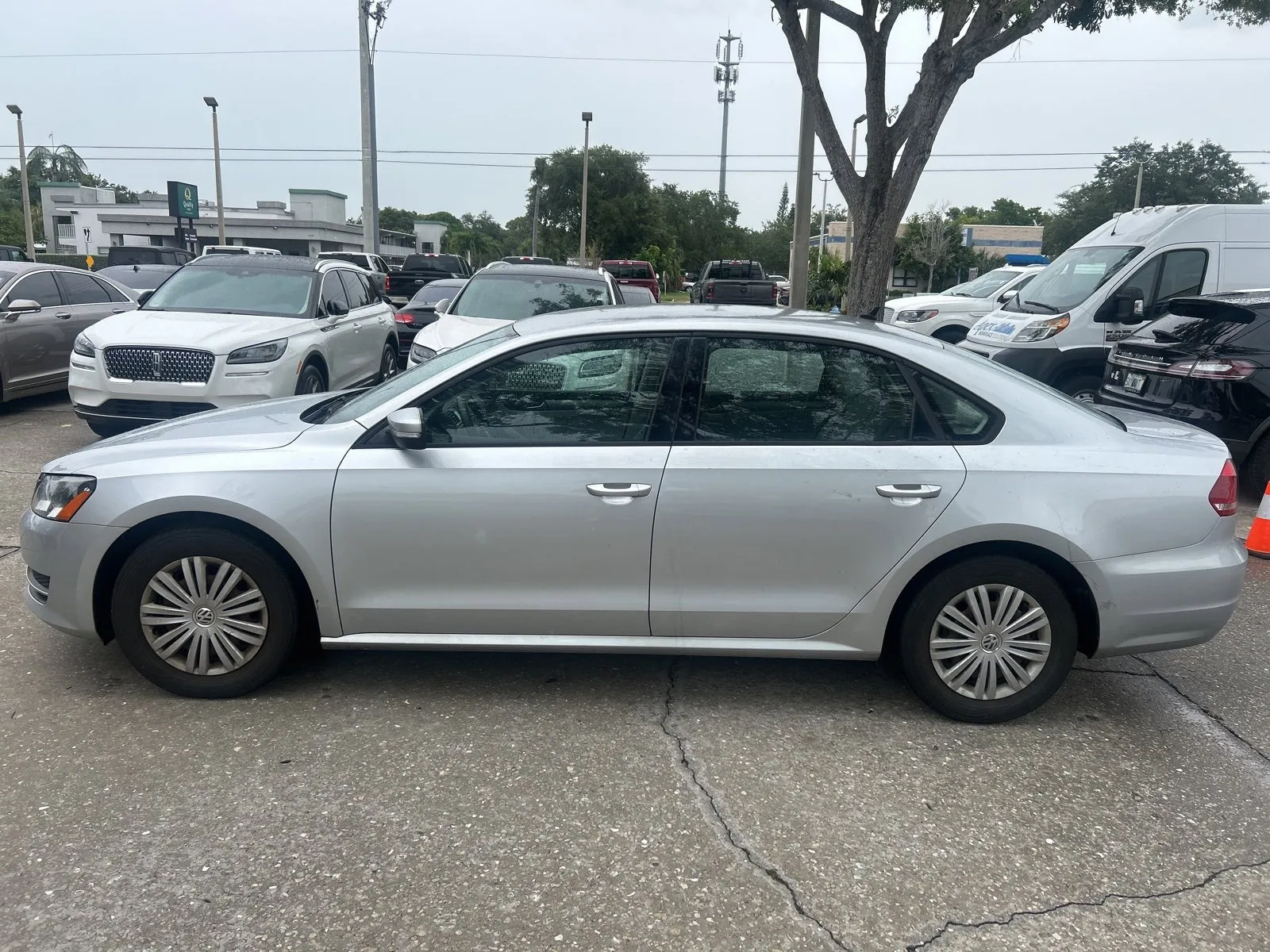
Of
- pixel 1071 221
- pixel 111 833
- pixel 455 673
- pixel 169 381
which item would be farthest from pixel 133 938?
pixel 1071 221

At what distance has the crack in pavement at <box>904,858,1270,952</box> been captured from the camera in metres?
2.70

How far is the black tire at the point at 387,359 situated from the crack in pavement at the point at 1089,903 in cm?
978

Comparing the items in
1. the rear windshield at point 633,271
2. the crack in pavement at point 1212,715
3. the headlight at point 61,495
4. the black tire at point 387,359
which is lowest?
the crack in pavement at point 1212,715

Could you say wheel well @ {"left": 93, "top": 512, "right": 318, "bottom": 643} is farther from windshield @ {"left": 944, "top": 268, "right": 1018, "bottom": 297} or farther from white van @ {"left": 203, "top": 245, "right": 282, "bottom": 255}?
windshield @ {"left": 944, "top": 268, "right": 1018, "bottom": 297}

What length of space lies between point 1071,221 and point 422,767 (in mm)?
70324

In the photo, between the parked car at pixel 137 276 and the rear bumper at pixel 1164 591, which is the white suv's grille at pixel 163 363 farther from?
the parked car at pixel 137 276

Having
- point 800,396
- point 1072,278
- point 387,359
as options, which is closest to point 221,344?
point 387,359

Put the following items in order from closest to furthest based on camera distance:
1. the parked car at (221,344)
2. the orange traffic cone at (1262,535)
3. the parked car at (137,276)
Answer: the orange traffic cone at (1262,535) → the parked car at (221,344) → the parked car at (137,276)

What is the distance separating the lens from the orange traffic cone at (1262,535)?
253 inches

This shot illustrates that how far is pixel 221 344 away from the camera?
8.19 m

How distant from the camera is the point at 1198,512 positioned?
376cm

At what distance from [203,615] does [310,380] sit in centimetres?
564

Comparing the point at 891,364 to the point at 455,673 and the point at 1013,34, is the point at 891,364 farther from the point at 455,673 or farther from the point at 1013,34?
the point at 1013,34

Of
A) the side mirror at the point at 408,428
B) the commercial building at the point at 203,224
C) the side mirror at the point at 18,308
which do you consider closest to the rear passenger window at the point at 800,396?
the side mirror at the point at 408,428
